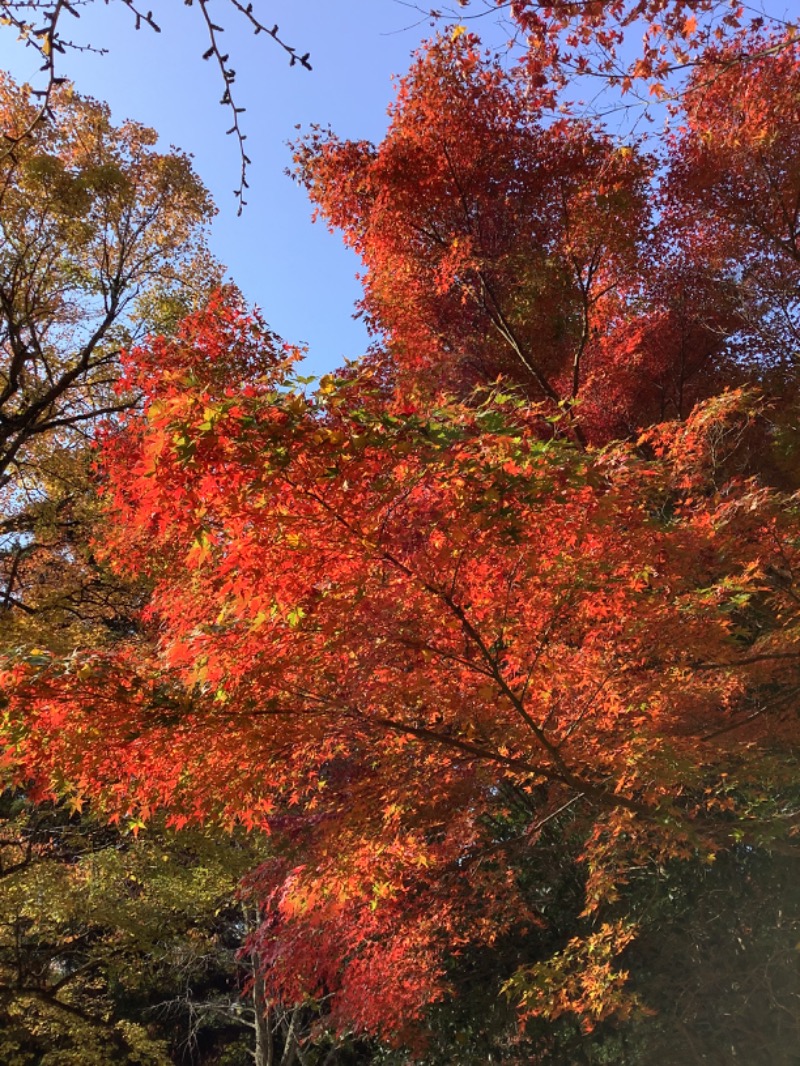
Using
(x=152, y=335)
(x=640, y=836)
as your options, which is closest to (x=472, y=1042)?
(x=640, y=836)

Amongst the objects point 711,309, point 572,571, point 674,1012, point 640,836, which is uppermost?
point 711,309

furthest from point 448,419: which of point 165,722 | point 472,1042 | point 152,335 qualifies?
point 472,1042

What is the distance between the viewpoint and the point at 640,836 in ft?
23.7

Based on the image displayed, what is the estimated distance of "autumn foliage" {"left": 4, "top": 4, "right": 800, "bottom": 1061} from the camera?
135 inches

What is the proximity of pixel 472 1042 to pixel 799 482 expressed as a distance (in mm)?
8823

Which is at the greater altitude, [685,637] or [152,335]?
[152,335]

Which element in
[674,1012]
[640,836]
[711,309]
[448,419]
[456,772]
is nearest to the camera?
[448,419]

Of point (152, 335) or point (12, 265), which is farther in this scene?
point (152, 335)

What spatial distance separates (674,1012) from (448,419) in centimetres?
815

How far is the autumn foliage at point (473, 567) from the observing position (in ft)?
11.3

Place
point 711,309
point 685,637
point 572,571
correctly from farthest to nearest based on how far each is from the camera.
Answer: point 711,309 < point 685,637 < point 572,571

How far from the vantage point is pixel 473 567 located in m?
3.91

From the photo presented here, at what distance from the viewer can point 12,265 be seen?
840cm

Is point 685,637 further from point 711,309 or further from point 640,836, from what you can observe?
point 711,309
